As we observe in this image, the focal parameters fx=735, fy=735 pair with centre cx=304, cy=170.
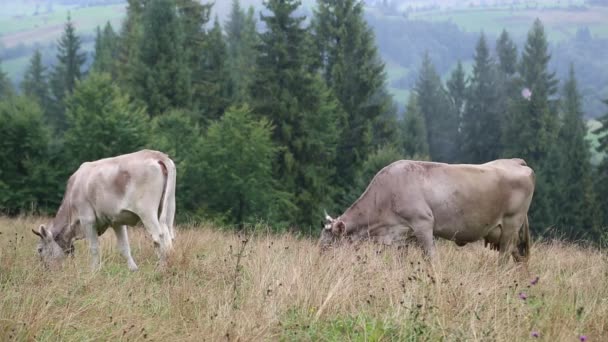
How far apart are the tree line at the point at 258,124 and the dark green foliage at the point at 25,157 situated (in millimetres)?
70

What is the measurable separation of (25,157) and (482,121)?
48414mm

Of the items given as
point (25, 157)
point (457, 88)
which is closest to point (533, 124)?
point (457, 88)

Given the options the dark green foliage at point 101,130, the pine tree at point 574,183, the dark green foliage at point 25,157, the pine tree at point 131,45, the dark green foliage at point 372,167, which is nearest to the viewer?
the dark green foliage at point 25,157

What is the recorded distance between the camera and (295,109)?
144 ft

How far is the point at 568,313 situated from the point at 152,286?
12.9ft

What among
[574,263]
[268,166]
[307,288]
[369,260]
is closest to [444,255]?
[574,263]

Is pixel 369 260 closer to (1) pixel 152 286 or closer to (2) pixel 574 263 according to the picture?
(1) pixel 152 286

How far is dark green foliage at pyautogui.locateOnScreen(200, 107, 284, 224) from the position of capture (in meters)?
36.9

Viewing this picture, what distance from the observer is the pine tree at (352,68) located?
165 ft

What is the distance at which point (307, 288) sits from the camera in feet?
21.1

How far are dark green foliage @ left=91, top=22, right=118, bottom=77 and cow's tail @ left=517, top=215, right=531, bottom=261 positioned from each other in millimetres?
49491

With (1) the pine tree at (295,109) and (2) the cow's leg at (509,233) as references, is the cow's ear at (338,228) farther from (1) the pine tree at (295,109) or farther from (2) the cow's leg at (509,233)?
(1) the pine tree at (295,109)

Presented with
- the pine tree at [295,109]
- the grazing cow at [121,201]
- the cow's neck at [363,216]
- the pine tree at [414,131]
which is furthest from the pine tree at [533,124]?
the grazing cow at [121,201]

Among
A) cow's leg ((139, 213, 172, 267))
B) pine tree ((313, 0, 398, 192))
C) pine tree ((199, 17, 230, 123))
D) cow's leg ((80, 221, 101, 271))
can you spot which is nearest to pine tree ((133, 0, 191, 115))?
pine tree ((199, 17, 230, 123))
